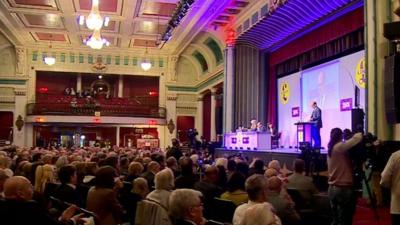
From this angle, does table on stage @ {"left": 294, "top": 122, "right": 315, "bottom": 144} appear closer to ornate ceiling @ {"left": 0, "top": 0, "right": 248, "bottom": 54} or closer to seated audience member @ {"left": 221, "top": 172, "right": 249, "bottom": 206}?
ornate ceiling @ {"left": 0, "top": 0, "right": 248, "bottom": 54}

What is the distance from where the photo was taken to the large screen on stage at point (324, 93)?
11656 millimetres

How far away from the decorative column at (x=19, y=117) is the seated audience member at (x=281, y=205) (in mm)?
20286

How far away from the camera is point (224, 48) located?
16953 mm

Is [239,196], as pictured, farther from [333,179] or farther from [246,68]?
[246,68]

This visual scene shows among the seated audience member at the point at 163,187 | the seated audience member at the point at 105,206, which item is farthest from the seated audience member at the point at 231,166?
the seated audience member at the point at 105,206

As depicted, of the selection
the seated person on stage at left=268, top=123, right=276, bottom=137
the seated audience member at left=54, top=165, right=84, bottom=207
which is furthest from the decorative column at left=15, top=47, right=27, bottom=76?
the seated audience member at left=54, top=165, right=84, bottom=207

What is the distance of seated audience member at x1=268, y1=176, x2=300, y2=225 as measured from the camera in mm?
3846

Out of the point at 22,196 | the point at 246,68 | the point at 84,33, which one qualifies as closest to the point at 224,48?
the point at 246,68

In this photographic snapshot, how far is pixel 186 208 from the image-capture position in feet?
10.2

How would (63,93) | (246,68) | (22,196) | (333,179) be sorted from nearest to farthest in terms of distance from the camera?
(22,196) → (333,179) → (246,68) → (63,93)

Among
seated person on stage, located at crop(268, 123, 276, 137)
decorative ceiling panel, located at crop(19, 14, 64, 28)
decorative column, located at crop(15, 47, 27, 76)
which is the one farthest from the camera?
decorative column, located at crop(15, 47, 27, 76)

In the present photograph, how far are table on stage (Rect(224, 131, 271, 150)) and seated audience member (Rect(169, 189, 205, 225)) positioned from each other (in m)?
10.4

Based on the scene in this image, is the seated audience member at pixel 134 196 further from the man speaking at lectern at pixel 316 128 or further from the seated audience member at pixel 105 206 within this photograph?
the man speaking at lectern at pixel 316 128

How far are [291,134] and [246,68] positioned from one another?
9.20 ft
